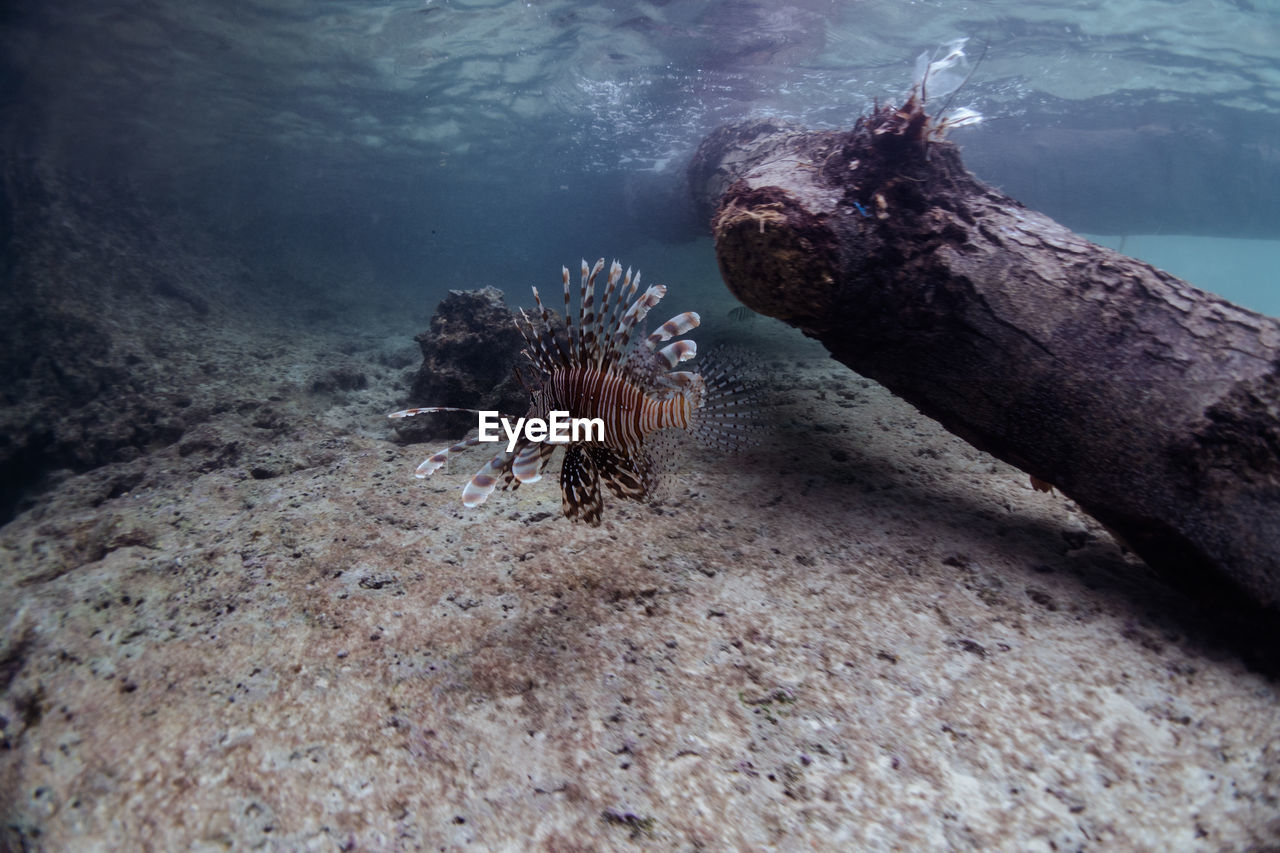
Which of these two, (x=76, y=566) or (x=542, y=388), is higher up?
(x=542, y=388)

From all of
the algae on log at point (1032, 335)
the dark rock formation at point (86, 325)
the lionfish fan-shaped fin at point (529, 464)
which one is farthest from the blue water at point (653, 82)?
the lionfish fan-shaped fin at point (529, 464)

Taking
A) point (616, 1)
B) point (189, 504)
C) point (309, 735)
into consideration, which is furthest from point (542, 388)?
point (616, 1)

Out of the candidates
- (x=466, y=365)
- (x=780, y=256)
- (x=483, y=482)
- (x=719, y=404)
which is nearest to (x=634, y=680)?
(x=483, y=482)

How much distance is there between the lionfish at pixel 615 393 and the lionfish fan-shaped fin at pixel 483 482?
0.43 ft

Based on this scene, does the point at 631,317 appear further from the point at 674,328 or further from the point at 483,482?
the point at 483,482

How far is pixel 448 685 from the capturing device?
1834 mm

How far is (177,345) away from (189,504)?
6.94 m

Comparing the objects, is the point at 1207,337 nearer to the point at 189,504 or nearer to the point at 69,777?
the point at 69,777

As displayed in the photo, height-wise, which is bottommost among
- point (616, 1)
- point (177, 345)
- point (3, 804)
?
point (177, 345)

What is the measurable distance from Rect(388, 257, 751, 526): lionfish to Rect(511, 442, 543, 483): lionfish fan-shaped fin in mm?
75

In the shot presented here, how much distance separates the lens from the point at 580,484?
2.21 metres

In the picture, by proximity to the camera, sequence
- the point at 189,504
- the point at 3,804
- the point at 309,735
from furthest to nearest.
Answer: the point at 189,504 < the point at 309,735 < the point at 3,804
